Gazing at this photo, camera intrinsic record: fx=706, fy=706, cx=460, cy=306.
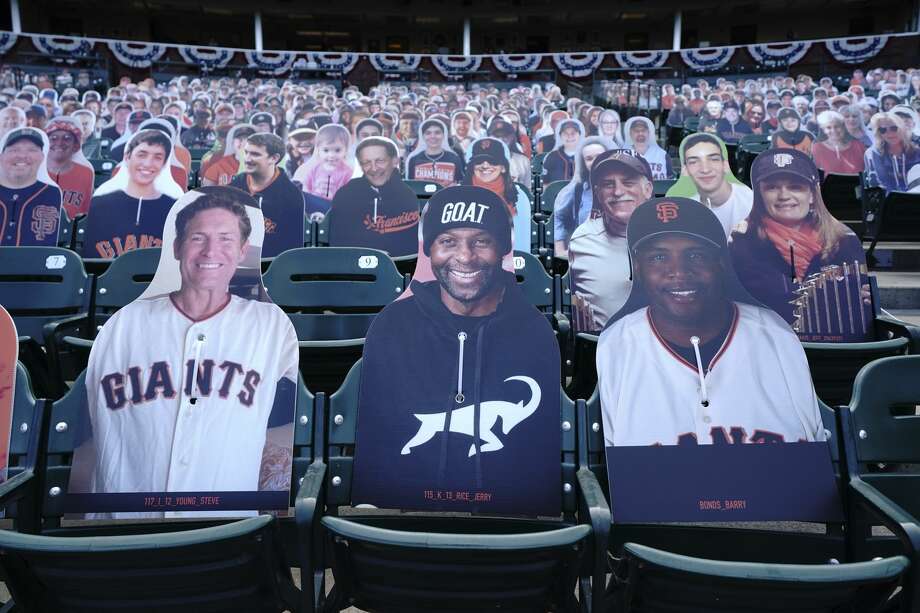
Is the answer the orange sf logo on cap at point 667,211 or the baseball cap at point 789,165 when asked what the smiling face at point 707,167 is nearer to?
the baseball cap at point 789,165

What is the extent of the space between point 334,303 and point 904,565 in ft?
7.49

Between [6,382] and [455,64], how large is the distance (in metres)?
32.9

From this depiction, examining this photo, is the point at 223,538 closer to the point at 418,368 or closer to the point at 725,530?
the point at 418,368

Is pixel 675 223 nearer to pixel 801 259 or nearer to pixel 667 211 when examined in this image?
pixel 667 211

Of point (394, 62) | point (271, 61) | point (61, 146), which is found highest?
point (394, 62)

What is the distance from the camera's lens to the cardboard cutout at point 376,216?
4.49m

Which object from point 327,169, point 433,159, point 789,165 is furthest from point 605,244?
point 433,159

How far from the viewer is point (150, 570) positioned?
1.49 m

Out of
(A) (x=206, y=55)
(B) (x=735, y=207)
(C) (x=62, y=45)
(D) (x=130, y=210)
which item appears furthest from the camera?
(A) (x=206, y=55)

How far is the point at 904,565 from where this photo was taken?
1.44 m

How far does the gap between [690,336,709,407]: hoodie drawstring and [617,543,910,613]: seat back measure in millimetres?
640

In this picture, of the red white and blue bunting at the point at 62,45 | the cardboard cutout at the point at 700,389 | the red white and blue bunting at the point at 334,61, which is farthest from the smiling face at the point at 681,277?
the red white and blue bunting at the point at 62,45

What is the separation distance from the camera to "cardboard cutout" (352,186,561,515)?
202 centimetres

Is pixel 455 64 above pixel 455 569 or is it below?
above
